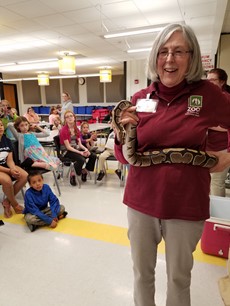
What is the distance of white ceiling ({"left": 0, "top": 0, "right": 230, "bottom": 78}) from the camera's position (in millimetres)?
4180

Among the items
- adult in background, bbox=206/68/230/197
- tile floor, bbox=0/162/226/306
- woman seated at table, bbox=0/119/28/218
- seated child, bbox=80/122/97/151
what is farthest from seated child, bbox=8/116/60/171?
adult in background, bbox=206/68/230/197

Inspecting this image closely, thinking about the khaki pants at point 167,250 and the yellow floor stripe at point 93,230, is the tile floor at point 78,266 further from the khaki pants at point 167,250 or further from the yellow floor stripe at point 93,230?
the khaki pants at point 167,250

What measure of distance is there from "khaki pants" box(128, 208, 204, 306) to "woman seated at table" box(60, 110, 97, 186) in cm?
290

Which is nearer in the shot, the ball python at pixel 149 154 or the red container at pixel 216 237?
the ball python at pixel 149 154

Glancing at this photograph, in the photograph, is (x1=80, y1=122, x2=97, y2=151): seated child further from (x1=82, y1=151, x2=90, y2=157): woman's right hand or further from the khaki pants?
the khaki pants

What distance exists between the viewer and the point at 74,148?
424 cm

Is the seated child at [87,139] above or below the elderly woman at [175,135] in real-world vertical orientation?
below

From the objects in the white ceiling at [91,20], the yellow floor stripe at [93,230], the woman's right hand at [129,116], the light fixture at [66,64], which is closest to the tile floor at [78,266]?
the yellow floor stripe at [93,230]

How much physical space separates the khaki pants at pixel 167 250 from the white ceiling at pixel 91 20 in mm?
2533

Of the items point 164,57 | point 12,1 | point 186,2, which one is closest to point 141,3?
point 186,2

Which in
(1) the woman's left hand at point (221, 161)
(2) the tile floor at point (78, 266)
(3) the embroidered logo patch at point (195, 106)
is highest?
(3) the embroidered logo patch at point (195, 106)

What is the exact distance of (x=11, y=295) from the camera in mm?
1726

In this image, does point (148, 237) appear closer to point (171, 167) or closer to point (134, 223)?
point (134, 223)

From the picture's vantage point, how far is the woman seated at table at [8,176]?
2.96 m
